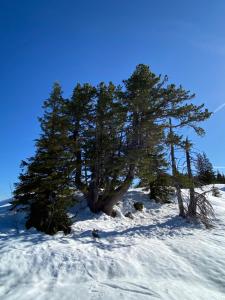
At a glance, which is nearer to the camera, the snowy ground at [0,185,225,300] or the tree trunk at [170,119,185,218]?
the snowy ground at [0,185,225,300]

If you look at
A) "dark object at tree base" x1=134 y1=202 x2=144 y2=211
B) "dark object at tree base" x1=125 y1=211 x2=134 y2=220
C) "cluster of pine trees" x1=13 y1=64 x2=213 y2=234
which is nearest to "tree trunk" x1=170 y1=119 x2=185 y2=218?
"cluster of pine trees" x1=13 y1=64 x2=213 y2=234

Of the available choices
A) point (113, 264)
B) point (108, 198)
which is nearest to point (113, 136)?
point (108, 198)

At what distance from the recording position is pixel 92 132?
708 inches

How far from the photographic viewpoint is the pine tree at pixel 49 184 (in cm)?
1296

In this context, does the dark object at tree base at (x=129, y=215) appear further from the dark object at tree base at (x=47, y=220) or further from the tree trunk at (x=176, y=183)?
the dark object at tree base at (x=47, y=220)

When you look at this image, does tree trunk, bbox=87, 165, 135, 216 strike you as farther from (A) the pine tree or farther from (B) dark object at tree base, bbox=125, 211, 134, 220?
(A) the pine tree

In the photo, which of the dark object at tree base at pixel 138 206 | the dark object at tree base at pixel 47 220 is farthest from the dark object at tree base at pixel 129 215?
the dark object at tree base at pixel 47 220

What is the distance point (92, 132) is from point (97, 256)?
1024cm

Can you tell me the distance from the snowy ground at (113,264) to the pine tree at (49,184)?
0.88 m

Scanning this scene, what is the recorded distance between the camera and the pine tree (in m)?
13.0

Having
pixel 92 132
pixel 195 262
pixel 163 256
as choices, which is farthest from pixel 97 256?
pixel 92 132

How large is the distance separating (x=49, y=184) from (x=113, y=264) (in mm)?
6565

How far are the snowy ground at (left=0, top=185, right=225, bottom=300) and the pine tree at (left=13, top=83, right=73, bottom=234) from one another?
0.88 meters

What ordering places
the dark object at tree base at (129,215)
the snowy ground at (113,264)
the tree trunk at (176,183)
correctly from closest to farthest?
1. the snowy ground at (113,264)
2. the tree trunk at (176,183)
3. the dark object at tree base at (129,215)
